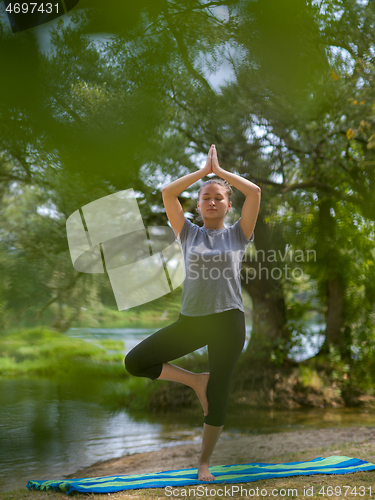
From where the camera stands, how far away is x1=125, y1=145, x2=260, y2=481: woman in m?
1.77

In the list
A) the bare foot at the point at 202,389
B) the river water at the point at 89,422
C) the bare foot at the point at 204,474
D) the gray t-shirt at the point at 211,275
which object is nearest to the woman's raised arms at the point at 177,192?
the gray t-shirt at the point at 211,275

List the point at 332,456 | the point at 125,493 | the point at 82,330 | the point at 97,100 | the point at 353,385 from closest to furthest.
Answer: the point at 125,493 < the point at 332,456 < the point at 97,100 < the point at 82,330 < the point at 353,385

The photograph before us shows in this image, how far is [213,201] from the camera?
6.29 feet

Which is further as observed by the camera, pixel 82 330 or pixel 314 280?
pixel 314 280

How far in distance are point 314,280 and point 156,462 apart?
251 cm

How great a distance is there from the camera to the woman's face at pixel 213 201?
192 cm

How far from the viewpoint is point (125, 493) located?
189 centimetres

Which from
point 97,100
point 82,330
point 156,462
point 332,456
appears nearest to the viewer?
point 332,456

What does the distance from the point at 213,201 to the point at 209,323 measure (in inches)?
21.3

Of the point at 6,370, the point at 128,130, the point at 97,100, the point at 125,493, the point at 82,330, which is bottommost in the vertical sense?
the point at 125,493

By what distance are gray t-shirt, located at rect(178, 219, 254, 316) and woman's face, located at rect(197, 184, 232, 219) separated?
4.3 inches

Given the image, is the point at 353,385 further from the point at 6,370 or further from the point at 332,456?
Result: the point at 6,370

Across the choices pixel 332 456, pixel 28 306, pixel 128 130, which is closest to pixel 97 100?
pixel 128 130

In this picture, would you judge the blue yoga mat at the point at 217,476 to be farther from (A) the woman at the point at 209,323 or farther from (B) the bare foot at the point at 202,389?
(B) the bare foot at the point at 202,389
